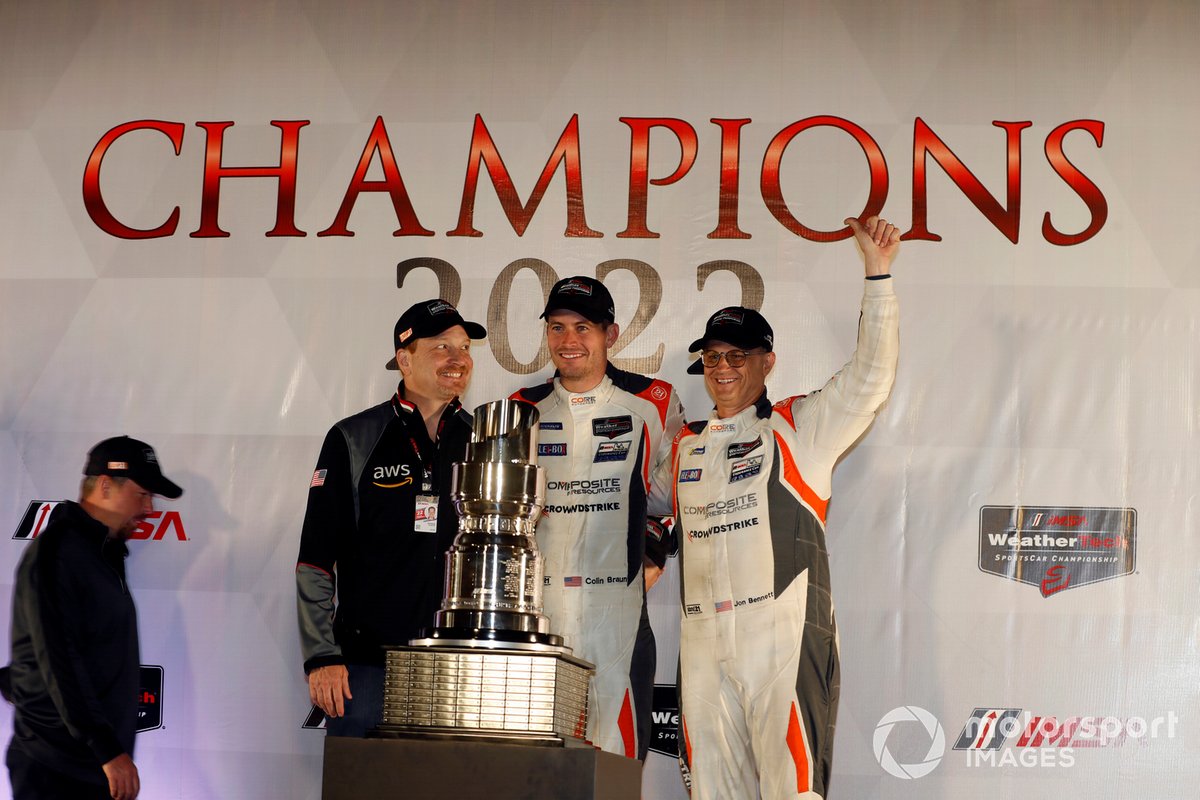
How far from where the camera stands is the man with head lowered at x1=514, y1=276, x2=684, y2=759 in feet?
11.6

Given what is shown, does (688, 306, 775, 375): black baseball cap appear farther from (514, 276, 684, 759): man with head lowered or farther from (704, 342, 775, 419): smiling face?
(514, 276, 684, 759): man with head lowered

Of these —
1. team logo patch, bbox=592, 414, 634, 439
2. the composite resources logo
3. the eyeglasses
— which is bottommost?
the composite resources logo

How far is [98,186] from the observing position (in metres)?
4.47

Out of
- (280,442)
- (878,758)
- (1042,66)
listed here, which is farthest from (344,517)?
(1042,66)

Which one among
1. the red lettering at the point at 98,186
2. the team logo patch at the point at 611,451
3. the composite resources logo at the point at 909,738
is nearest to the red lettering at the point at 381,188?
the red lettering at the point at 98,186

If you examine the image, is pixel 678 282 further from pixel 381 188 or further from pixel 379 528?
pixel 379 528

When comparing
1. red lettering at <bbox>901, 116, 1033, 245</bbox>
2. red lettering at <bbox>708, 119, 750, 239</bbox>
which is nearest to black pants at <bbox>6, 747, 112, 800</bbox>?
red lettering at <bbox>708, 119, 750, 239</bbox>

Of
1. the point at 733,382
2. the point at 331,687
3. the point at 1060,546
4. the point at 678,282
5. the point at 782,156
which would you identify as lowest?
the point at 331,687

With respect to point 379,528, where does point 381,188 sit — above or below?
above

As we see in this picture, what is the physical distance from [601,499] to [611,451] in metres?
0.14

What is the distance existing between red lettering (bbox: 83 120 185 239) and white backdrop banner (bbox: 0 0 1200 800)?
0.04ft

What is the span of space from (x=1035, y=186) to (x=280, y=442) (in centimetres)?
254

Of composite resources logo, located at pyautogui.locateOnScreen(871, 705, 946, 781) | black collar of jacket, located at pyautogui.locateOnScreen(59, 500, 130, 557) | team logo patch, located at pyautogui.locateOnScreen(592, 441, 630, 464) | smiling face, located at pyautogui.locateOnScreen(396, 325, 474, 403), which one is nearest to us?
black collar of jacket, located at pyautogui.locateOnScreen(59, 500, 130, 557)

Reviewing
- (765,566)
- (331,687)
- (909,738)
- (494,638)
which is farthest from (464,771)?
(909,738)
